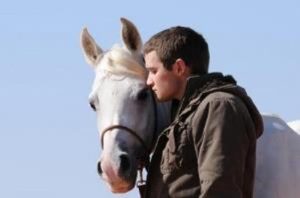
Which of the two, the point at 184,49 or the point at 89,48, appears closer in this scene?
the point at 184,49

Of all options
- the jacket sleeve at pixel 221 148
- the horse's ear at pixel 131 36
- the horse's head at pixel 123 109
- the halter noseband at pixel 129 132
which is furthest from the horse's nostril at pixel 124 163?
the jacket sleeve at pixel 221 148

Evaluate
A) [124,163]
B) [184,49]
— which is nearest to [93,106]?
[124,163]

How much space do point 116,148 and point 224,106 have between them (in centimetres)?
195

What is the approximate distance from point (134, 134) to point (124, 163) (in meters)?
0.30

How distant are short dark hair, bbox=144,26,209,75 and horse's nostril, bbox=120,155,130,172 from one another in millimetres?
1526

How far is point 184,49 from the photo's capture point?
13.7 ft

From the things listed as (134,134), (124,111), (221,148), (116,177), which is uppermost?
(221,148)

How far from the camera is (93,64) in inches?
269

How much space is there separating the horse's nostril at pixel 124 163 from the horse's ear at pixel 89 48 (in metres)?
1.25

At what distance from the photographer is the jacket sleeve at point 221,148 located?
3775mm

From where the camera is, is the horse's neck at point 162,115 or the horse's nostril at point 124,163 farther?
the horse's neck at point 162,115

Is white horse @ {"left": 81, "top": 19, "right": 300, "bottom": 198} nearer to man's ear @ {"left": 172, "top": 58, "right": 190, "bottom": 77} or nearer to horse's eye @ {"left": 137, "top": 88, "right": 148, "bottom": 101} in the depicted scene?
horse's eye @ {"left": 137, "top": 88, "right": 148, "bottom": 101}

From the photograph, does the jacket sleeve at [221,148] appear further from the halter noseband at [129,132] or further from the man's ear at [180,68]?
the halter noseband at [129,132]

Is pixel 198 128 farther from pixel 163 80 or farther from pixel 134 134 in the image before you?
pixel 134 134
